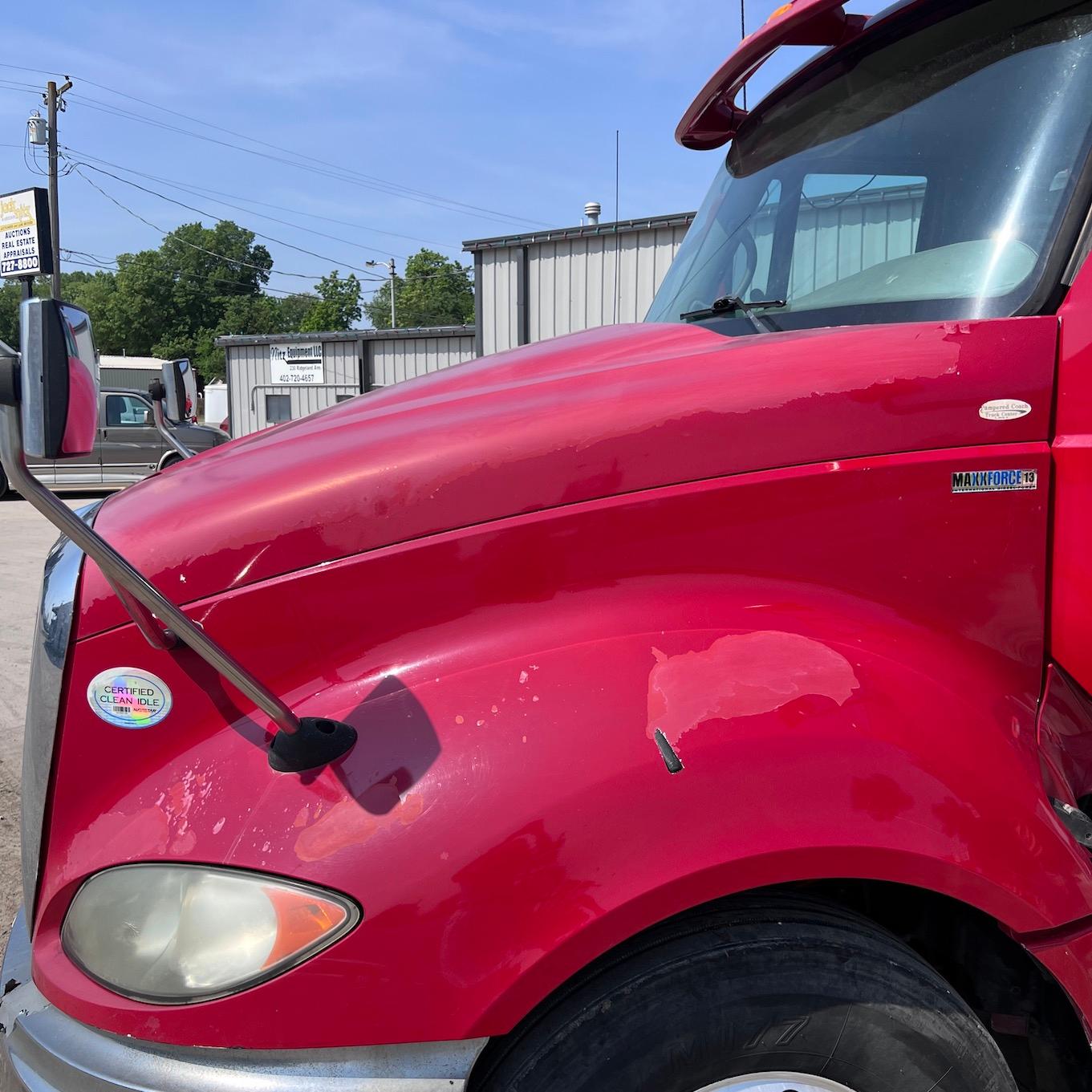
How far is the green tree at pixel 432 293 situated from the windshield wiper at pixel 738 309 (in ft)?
248

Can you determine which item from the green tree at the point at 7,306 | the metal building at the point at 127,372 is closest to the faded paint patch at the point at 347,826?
the metal building at the point at 127,372

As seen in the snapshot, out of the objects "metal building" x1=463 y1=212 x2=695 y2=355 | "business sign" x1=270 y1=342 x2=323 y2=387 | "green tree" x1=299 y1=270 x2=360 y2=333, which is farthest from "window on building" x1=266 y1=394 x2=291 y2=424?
"green tree" x1=299 y1=270 x2=360 y2=333

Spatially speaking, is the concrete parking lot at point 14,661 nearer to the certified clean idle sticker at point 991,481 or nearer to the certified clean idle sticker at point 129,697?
the certified clean idle sticker at point 129,697

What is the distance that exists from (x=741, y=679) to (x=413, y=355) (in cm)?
2005

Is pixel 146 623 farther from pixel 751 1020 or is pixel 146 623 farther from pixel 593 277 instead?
pixel 593 277

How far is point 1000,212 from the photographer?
1673 mm

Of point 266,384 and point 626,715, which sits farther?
point 266,384

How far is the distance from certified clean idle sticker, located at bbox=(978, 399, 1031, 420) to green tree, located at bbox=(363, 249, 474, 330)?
76.3 meters

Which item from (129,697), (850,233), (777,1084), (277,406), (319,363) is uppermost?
(319,363)

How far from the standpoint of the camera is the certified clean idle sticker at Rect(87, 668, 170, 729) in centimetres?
144

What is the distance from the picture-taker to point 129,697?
144 cm

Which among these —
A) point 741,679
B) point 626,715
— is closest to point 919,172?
point 741,679

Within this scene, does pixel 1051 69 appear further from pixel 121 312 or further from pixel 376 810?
pixel 121 312

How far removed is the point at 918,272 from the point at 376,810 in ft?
4.56
